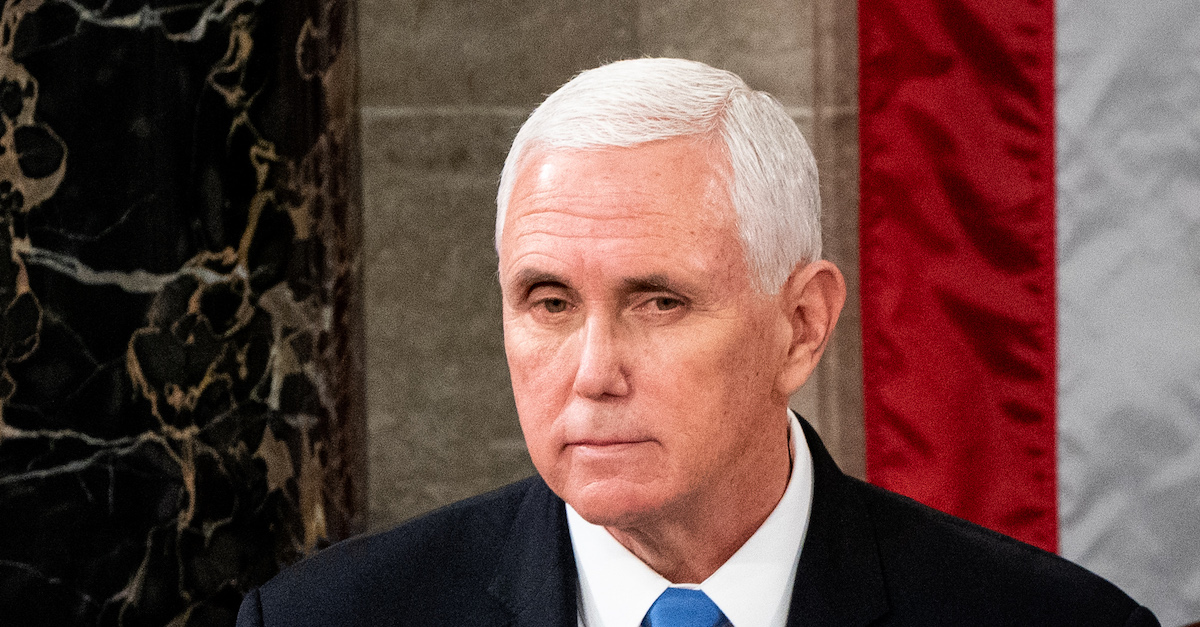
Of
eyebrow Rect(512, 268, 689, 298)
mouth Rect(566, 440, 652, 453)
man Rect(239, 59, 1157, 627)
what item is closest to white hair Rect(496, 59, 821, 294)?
man Rect(239, 59, 1157, 627)

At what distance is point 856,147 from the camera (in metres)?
2.50

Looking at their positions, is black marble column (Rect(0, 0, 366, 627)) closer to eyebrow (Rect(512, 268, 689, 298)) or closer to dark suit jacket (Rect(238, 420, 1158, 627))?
dark suit jacket (Rect(238, 420, 1158, 627))

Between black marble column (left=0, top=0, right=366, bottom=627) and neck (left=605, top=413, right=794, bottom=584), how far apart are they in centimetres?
104

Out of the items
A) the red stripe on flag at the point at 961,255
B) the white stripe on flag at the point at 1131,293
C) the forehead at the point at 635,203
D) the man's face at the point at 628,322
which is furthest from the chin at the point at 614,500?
the white stripe on flag at the point at 1131,293

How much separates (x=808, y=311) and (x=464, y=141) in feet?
3.80

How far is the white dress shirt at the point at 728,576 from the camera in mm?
1361

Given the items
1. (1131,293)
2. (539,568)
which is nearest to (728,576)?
(539,568)

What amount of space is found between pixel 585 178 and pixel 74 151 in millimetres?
1188

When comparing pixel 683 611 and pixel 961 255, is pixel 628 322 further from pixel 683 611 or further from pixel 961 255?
pixel 961 255

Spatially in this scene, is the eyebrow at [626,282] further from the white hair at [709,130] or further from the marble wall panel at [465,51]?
the marble wall panel at [465,51]

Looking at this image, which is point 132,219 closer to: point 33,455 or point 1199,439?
point 33,455

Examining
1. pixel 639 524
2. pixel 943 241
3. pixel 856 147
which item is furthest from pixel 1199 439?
pixel 639 524

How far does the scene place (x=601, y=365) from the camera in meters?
1.21

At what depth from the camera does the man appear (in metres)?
1.23
